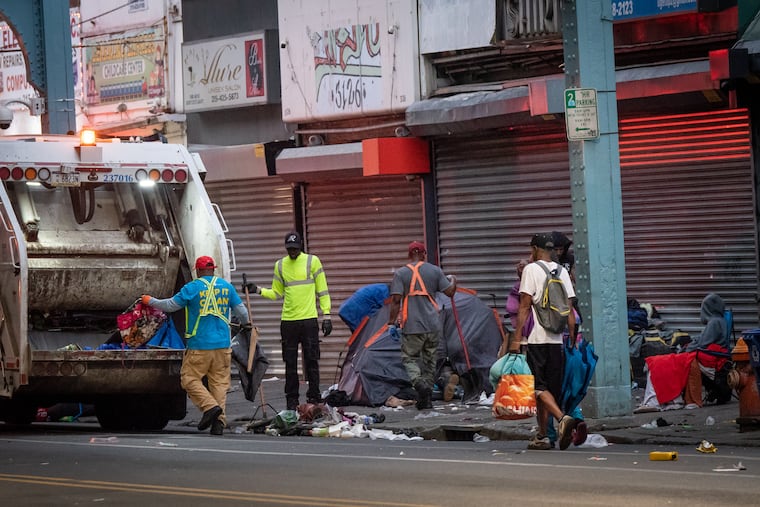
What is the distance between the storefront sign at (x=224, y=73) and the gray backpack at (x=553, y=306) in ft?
30.1

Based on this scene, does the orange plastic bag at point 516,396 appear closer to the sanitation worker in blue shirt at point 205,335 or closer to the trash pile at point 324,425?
the trash pile at point 324,425

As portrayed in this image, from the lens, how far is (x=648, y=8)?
1515cm

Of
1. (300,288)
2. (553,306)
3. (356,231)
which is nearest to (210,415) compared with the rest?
(300,288)

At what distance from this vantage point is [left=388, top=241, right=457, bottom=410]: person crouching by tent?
48.7 ft

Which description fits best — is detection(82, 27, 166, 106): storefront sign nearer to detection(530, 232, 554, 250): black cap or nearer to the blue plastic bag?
the blue plastic bag

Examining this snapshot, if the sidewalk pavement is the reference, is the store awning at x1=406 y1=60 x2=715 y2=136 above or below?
above

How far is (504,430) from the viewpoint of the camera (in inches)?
493

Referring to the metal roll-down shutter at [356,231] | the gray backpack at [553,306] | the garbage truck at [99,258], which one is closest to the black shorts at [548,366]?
the gray backpack at [553,306]

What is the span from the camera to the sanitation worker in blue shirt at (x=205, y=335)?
44.3 ft

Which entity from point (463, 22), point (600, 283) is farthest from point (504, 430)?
point (463, 22)

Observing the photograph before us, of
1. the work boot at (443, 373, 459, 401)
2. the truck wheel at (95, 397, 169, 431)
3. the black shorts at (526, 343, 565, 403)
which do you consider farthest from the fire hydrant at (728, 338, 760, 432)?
the truck wheel at (95, 397, 169, 431)

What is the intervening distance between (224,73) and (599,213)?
8517 millimetres

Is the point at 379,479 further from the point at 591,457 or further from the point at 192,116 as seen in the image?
the point at 192,116

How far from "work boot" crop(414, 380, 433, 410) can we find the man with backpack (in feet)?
10.5
